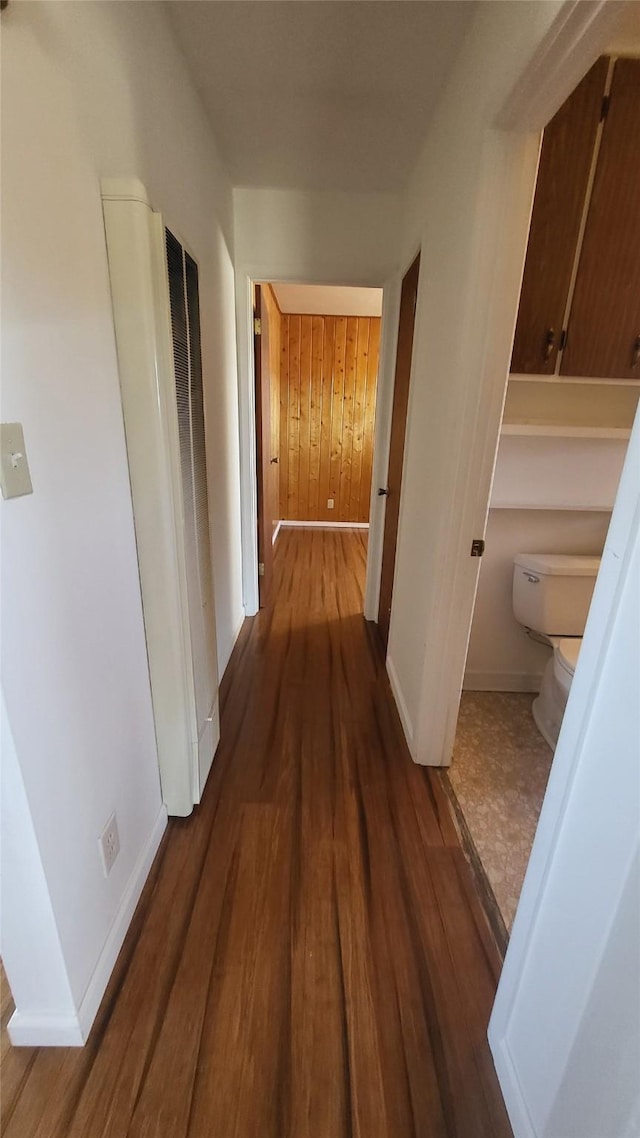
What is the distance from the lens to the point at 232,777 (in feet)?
5.57

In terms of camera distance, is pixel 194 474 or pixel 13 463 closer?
pixel 13 463

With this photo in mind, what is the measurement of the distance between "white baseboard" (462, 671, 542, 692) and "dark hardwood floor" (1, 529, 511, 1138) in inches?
24.3

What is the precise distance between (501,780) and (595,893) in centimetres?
118

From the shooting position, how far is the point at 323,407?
5.21 metres

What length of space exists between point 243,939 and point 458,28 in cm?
262

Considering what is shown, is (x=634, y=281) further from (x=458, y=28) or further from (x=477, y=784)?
(x=477, y=784)

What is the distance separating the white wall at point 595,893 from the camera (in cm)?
58

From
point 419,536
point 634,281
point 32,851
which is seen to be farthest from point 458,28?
point 32,851

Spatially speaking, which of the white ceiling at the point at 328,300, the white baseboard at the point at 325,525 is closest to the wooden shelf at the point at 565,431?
the white ceiling at the point at 328,300

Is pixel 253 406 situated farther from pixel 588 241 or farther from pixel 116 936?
pixel 116 936

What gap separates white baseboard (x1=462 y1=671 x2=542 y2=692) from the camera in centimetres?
227

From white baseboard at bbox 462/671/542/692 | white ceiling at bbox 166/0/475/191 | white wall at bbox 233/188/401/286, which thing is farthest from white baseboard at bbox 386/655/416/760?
white ceiling at bbox 166/0/475/191

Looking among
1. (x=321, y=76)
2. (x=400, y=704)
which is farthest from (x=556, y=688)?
(x=321, y=76)

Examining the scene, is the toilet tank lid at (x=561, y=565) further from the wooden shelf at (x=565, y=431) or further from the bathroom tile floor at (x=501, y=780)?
the bathroom tile floor at (x=501, y=780)
